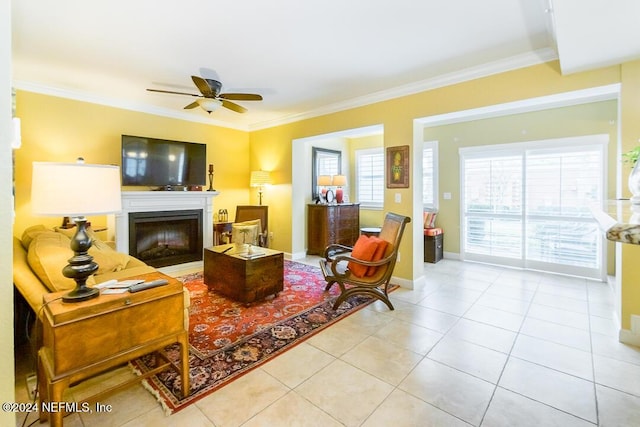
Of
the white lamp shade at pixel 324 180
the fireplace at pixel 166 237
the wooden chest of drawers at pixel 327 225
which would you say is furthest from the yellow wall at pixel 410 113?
the fireplace at pixel 166 237

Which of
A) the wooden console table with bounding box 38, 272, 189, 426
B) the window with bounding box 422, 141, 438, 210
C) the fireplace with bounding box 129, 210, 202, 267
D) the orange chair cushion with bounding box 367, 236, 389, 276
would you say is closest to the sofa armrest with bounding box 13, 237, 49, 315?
the wooden console table with bounding box 38, 272, 189, 426

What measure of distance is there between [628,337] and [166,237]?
18.6ft

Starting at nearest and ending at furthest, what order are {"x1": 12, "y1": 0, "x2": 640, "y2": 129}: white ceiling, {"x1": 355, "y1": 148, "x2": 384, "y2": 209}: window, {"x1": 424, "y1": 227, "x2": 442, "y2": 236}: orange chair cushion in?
{"x1": 12, "y1": 0, "x2": 640, "y2": 129}: white ceiling
{"x1": 424, "y1": 227, "x2": 442, "y2": 236}: orange chair cushion
{"x1": 355, "y1": 148, "x2": 384, "y2": 209}: window

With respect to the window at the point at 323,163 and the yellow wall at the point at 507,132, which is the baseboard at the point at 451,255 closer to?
the yellow wall at the point at 507,132

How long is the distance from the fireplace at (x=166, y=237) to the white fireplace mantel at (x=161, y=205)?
0.08 meters

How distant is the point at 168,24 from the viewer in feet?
8.16

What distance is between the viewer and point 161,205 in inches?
183

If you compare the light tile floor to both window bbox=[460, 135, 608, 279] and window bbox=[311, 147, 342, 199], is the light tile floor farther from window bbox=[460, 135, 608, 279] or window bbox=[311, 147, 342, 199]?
window bbox=[311, 147, 342, 199]

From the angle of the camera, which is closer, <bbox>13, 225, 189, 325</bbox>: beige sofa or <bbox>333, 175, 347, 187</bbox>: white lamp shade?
<bbox>13, 225, 189, 325</bbox>: beige sofa

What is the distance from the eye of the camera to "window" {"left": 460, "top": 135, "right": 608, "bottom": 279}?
422 centimetres

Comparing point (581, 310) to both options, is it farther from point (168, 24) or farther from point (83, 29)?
point (83, 29)

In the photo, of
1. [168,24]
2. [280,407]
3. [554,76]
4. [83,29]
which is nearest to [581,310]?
[554,76]

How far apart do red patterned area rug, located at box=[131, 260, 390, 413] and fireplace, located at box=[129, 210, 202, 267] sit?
1.06 metres

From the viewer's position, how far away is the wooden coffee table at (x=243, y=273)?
321 cm
